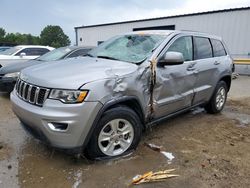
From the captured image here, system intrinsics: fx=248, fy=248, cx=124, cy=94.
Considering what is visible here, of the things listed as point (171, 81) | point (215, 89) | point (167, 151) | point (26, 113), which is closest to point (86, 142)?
point (26, 113)

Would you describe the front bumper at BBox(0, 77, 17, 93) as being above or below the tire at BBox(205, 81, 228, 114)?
above

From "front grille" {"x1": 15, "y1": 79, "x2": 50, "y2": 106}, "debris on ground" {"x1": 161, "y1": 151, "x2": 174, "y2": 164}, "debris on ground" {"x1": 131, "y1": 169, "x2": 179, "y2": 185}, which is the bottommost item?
"debris on ground" {"x1": 161, "y1": 151, "x2": 174, "y2": 164}

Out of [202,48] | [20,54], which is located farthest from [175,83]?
[20,54]

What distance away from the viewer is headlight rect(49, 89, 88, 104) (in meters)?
2.79

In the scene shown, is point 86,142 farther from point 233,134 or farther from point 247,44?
point 247,44

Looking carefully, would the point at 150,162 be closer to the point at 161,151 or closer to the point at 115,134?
the point at 161,151

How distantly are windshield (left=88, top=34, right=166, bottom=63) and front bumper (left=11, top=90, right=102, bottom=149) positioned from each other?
114 centimetres

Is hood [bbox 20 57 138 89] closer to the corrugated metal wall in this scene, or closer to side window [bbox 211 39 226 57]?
side window [bbox 211 39 226 57]

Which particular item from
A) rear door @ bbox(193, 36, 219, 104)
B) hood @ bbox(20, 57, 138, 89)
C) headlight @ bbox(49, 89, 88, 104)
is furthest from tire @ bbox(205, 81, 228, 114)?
headlight @ bbox(49, 89, 88, 104)

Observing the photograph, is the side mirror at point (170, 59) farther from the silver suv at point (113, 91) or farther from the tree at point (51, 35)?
the tree at point (51, 35)

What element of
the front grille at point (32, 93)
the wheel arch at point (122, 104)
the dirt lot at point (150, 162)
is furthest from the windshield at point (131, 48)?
the dirt lot at point (150, 162)

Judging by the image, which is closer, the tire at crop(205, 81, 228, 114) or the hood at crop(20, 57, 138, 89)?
the hood at crop(20, 57, 138, 89)

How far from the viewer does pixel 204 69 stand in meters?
4.67

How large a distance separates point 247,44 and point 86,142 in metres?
13.9
